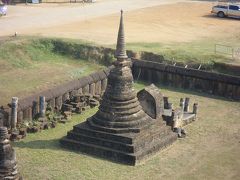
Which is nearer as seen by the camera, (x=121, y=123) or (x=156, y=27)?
(x=121, y=123)

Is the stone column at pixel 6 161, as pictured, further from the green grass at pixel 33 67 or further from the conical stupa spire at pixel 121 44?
the green grass at pixel 33 67

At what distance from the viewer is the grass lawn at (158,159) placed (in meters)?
18.5

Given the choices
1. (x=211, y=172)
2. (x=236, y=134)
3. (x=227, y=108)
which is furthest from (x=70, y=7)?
(x=211, y=172)

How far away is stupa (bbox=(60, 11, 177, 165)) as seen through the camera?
19875 millimetres

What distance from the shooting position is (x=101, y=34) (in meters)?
38.4

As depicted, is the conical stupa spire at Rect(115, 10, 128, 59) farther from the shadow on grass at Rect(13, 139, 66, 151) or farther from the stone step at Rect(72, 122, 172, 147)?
the shadow on grass at Rect(13, 139, 66, 151)

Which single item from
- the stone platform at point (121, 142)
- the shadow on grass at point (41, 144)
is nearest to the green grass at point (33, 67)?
the shadow on grass at point (41, 144)

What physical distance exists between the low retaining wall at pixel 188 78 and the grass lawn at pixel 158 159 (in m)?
4.33

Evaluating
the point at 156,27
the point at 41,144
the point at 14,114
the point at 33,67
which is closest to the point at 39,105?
the point at 14,114

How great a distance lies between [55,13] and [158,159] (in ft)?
102

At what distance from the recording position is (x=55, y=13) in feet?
159

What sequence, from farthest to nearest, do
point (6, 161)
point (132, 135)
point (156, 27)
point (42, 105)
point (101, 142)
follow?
point (156, 27)
point (42, 105)
point (101, 142)
point (132, 135)
point (6, 161)

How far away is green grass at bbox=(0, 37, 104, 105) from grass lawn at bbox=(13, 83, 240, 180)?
5674 millimetres

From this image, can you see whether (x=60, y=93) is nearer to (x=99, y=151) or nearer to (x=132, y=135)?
(x=99, y=151)
